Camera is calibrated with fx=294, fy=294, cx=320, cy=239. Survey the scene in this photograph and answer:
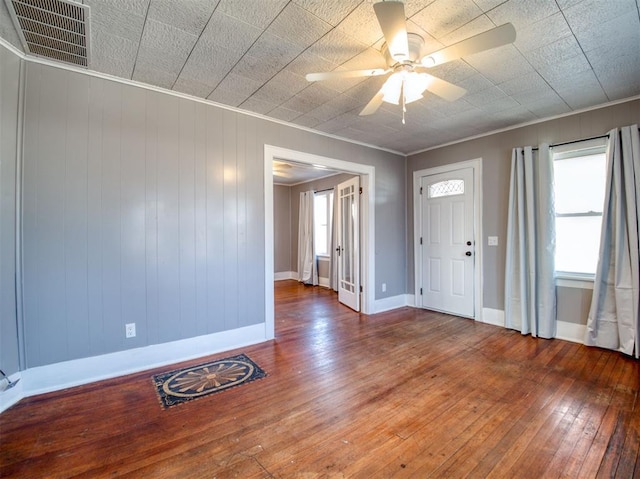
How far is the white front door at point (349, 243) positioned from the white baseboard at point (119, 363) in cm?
198

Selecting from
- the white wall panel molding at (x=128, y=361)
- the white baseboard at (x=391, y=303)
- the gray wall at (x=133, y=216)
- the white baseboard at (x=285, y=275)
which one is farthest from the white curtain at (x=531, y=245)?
the white baseboard at (x=285, y=275)

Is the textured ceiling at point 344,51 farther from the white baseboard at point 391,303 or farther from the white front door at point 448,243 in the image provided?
the white baseboard at point 391,303

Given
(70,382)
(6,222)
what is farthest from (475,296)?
(6,222)

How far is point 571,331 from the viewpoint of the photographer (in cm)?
337

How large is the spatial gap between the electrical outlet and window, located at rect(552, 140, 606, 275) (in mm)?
4638

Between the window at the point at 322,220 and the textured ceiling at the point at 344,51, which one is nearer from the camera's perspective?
the textured ceiling at the point at 344,51

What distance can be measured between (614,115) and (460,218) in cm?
191

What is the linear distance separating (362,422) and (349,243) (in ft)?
11.3

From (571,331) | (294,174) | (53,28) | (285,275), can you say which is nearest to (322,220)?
(294,174)

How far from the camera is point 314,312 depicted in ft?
15.4

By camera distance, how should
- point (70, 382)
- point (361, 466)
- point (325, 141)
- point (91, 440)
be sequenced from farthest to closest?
point (325, 141) → point (70, 382) → point (91, 440) → point (361, 466)

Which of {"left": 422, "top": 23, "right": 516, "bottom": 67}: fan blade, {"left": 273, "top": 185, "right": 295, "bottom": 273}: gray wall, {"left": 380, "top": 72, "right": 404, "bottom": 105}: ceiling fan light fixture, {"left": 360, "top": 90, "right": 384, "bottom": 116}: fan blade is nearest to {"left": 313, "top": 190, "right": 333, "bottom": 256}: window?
{"left": 273, "top": 185, "right": 295, "bottom": 273}: gray wall

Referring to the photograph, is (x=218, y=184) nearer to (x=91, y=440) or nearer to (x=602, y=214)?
(x=91, y=440)

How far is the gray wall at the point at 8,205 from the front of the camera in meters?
2.07
